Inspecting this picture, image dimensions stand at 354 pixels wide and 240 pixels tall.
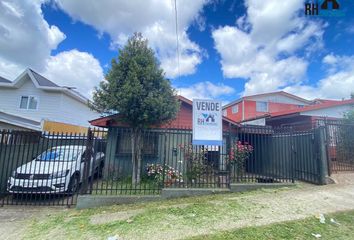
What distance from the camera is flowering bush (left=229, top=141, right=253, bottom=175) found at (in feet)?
26.6

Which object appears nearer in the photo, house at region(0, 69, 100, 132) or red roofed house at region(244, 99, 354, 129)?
red roofed house at region(244, 99, 354, 129)

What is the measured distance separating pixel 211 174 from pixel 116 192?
11.3 ft

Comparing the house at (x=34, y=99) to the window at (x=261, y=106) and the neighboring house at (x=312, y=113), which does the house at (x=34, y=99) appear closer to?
the neighboring house at (x=312, y=113)

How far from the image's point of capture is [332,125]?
28.1ft

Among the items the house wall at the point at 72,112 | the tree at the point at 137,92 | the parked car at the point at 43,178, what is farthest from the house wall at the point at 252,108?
the parked car at the point at 43,178

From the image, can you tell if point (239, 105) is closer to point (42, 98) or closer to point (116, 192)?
point (42, 98)

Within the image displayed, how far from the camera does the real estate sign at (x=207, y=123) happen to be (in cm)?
748

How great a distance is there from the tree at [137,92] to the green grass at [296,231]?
16.3 feet

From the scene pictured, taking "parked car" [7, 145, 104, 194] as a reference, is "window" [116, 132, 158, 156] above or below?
above

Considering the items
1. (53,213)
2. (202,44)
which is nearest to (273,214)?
(53,213)

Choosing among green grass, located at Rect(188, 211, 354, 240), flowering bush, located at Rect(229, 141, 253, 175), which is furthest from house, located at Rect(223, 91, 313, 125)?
green grass, located at Rect(188, 211, 354, 240)

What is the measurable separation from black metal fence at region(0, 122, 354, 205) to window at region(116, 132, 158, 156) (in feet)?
0.16

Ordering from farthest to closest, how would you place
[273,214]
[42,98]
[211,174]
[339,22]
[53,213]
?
[42,98] < [339,22] < [211,174] < [53,213] < [273,214]

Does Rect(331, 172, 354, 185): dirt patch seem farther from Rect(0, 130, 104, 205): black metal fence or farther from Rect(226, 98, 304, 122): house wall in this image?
Rect(226, 98, 304, 122): house wall
